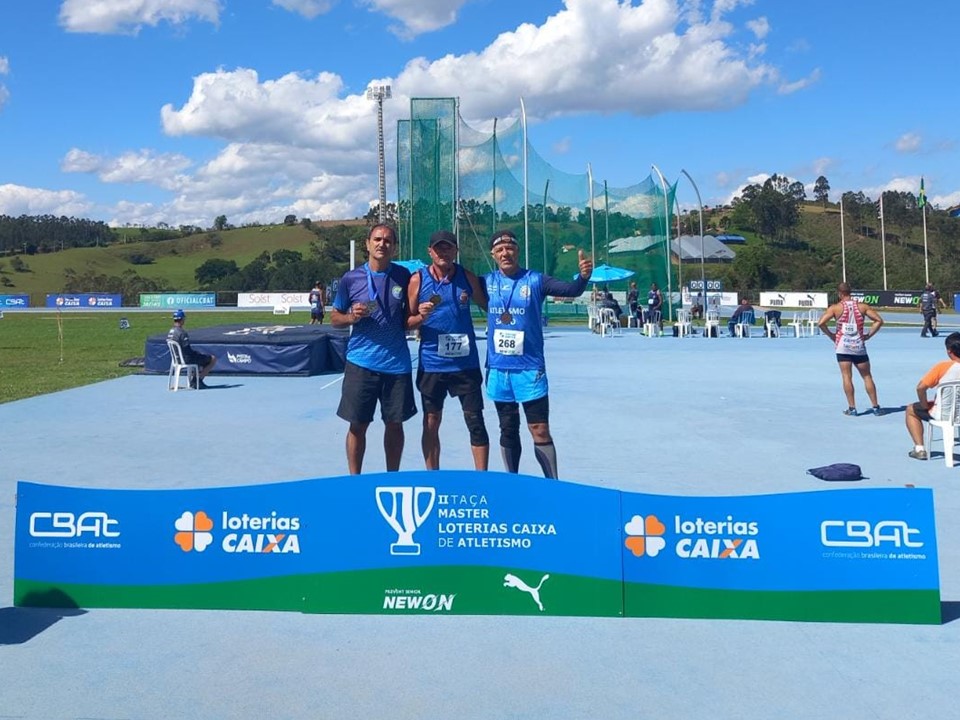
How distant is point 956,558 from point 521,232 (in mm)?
29100

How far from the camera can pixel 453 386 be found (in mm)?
6180

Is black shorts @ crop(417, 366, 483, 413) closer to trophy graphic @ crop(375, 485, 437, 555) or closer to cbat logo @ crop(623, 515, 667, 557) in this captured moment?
trophy graphic @ crop(375, 485, 437, 555)

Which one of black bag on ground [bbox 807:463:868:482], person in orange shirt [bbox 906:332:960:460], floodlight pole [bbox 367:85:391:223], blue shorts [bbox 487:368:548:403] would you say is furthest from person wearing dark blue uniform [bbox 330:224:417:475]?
floodlight pole [bbox 367:85:391:223]

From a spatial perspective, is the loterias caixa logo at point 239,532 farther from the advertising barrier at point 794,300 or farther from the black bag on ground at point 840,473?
the advertising barrier at point 794,300

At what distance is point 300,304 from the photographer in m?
63.0

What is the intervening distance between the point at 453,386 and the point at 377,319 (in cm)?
65

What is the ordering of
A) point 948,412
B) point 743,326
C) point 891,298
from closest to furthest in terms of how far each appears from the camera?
point 948,412 → point 743,326 → point 891,298

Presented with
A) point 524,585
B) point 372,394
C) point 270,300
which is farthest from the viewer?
point 270,300

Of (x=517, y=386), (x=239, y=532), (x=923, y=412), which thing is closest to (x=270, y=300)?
(x=923, y=412)

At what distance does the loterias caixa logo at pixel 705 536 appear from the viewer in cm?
458

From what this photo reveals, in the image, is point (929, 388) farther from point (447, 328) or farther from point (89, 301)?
point (89, 301)

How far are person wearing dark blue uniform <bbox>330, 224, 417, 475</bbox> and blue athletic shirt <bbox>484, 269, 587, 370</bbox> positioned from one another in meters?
0.58


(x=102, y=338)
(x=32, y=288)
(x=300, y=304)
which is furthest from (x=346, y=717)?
(x=32, y=288)

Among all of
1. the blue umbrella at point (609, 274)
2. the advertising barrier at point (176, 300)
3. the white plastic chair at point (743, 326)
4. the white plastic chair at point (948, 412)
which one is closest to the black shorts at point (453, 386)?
the white plastic chair at point (948, 412)
